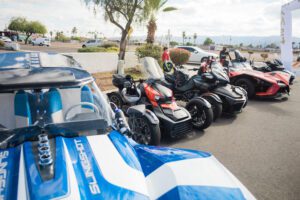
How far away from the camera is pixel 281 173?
3707mm

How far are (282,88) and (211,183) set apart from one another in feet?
24.7

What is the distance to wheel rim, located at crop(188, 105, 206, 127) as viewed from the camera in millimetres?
5285

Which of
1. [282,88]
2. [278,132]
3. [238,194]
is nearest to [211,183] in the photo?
[238,194]

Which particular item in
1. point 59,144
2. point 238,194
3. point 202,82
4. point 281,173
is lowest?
point 281,173

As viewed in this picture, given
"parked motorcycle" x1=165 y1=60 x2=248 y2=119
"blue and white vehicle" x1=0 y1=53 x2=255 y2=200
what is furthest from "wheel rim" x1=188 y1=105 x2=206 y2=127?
"blue and white vehicle" x1=0 y1=53 x2=255 y2=200

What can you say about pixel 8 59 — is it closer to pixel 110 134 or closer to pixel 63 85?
pixel 63 85

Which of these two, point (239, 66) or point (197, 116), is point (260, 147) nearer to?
point (197, 116)

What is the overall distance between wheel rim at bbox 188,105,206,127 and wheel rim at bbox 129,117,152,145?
5.13ft

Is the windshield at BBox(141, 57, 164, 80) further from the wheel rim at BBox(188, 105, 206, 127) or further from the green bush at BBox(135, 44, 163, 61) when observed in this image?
the green bush at BBox(135, 44, 163, 61)

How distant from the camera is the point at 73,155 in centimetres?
178

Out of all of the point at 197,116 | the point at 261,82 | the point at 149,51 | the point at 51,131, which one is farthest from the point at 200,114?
the point at 149,51

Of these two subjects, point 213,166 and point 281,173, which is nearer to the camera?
point 213,166

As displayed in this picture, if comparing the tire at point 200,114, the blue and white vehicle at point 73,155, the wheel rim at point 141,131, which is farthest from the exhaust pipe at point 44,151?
the tire at point 200,114

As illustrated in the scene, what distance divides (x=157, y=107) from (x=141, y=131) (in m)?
0.67
